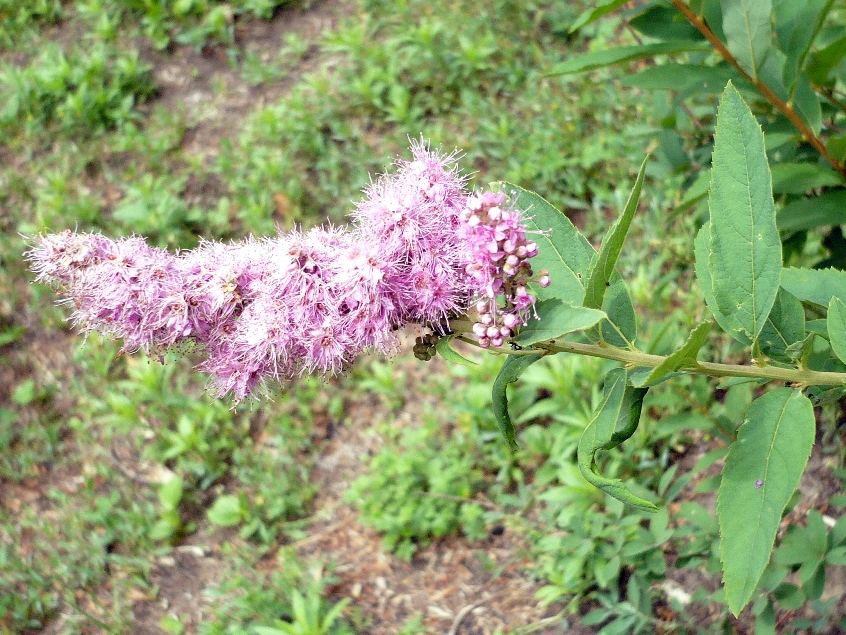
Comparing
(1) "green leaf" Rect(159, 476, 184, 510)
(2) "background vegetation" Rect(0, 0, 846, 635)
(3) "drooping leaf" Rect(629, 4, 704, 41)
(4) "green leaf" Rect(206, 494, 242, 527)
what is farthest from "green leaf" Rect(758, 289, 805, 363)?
(1) "green leaf" Rect(159, 476, 184, 510)

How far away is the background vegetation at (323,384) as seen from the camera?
2.95 metres

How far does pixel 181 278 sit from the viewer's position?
64.1 inches

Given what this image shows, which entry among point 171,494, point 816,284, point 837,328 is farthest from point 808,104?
point 171,494

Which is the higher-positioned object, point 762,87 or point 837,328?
point 762,87

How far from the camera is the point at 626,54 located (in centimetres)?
222

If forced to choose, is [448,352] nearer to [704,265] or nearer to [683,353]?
[683,353]

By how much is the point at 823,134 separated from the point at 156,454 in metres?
3.59

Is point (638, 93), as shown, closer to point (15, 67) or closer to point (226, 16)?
point (226, 16)

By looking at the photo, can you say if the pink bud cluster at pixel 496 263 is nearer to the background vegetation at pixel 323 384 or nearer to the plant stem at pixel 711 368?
the plant stem at pixel 711 368

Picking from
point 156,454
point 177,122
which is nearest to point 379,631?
point 156,454

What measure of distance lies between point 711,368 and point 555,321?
1.11 ft

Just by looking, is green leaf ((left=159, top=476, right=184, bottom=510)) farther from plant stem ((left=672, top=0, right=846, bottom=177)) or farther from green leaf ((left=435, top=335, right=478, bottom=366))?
plant stem ((left=672, top=0, right=846, bottom=177))

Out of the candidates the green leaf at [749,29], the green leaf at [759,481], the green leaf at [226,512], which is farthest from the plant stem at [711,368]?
the green leaf at [226,512]

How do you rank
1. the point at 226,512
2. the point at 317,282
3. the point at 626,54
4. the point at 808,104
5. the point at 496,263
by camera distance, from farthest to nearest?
1. the point at 226,512
2. the point at 626,54
3. the point at 808,104
4. the point at 317,282
5. the point at 496,263
